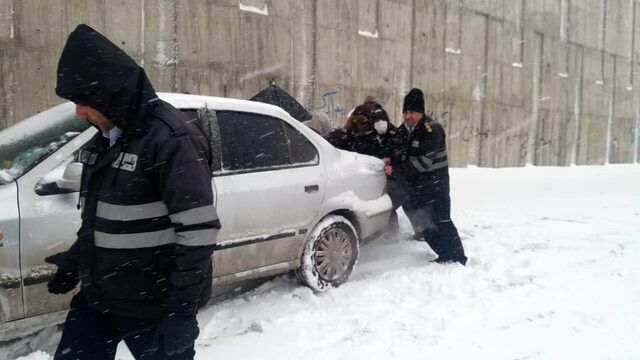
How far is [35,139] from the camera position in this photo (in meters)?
3.03

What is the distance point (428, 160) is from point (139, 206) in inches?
145

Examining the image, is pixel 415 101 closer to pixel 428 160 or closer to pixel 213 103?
pixel 428 160

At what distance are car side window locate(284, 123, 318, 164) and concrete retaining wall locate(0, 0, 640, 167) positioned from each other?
157 inches

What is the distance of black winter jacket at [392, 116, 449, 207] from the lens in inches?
194

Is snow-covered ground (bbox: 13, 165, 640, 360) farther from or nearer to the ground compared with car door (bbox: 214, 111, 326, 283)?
nearer to the ground

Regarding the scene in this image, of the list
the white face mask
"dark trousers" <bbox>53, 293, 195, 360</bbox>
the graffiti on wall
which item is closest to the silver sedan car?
the white face mask

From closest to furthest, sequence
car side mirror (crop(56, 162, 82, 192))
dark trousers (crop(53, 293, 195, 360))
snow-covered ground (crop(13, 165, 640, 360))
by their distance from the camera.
Result: dark trousers (crop(53, 293, 195, 360)) < car side mirror (crop(56, 162, 82, 192)) < snow-covered ground (crop(13, 165, 640, 360))

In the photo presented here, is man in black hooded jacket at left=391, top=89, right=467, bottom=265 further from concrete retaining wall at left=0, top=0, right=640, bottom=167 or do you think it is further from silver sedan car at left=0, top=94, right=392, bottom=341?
concrete retaining wall at left=0, top=0, right=640, bottom=167

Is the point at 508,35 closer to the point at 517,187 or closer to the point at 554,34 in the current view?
the point at 554,34

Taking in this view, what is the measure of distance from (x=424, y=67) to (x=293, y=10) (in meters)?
3.79

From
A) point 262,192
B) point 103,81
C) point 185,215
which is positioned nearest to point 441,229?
point 262,192

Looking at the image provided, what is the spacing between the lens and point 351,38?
31.0ft

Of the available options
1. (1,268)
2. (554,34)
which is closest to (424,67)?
(554,34)

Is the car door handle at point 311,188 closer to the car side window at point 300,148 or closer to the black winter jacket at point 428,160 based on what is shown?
the car side window at point 300,148
